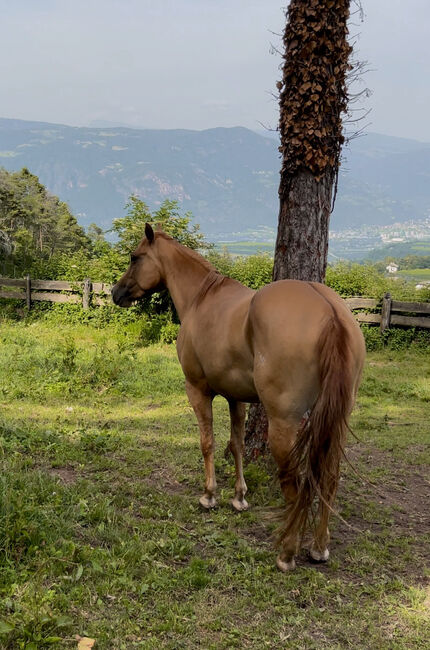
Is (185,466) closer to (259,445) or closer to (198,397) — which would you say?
(259,445)

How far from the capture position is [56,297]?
16.3m

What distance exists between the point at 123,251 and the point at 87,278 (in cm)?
145

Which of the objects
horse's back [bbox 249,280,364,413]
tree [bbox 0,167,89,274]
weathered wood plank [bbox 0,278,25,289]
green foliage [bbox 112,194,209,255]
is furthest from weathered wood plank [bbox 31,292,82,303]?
tree [bbox 0,167,89,274]

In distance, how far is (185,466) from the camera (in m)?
5.62

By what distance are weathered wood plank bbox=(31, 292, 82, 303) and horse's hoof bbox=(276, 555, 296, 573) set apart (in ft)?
44.1

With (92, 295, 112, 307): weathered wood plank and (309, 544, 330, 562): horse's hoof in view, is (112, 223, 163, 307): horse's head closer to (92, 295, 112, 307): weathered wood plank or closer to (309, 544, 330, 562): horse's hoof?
(309, 544, 330, 562): horse's hoof

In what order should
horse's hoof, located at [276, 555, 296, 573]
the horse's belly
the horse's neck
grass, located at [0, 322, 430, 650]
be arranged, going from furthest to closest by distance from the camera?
the horse's neck < the horse's belly < horse's hoof, located at [276, 555, 296, 573] < grass, located at [0, 322, 430, 650]

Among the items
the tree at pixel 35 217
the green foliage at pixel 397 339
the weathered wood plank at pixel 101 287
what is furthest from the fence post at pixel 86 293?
the tree at pixel 35 217

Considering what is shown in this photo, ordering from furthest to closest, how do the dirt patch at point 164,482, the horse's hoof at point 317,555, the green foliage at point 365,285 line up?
the green foliage at point 365,285 → the dirt patch at point 164,482 → the horse's hoof at point 317,555

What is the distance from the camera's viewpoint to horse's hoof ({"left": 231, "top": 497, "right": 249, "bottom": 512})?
4621 millimetres

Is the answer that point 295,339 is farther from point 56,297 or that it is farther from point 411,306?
point 56,297

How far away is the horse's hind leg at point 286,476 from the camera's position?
349 cm

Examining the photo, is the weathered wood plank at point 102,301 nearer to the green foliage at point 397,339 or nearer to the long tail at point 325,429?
the green foliage at point 397,339

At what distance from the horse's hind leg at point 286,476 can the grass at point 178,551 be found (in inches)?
5.3
